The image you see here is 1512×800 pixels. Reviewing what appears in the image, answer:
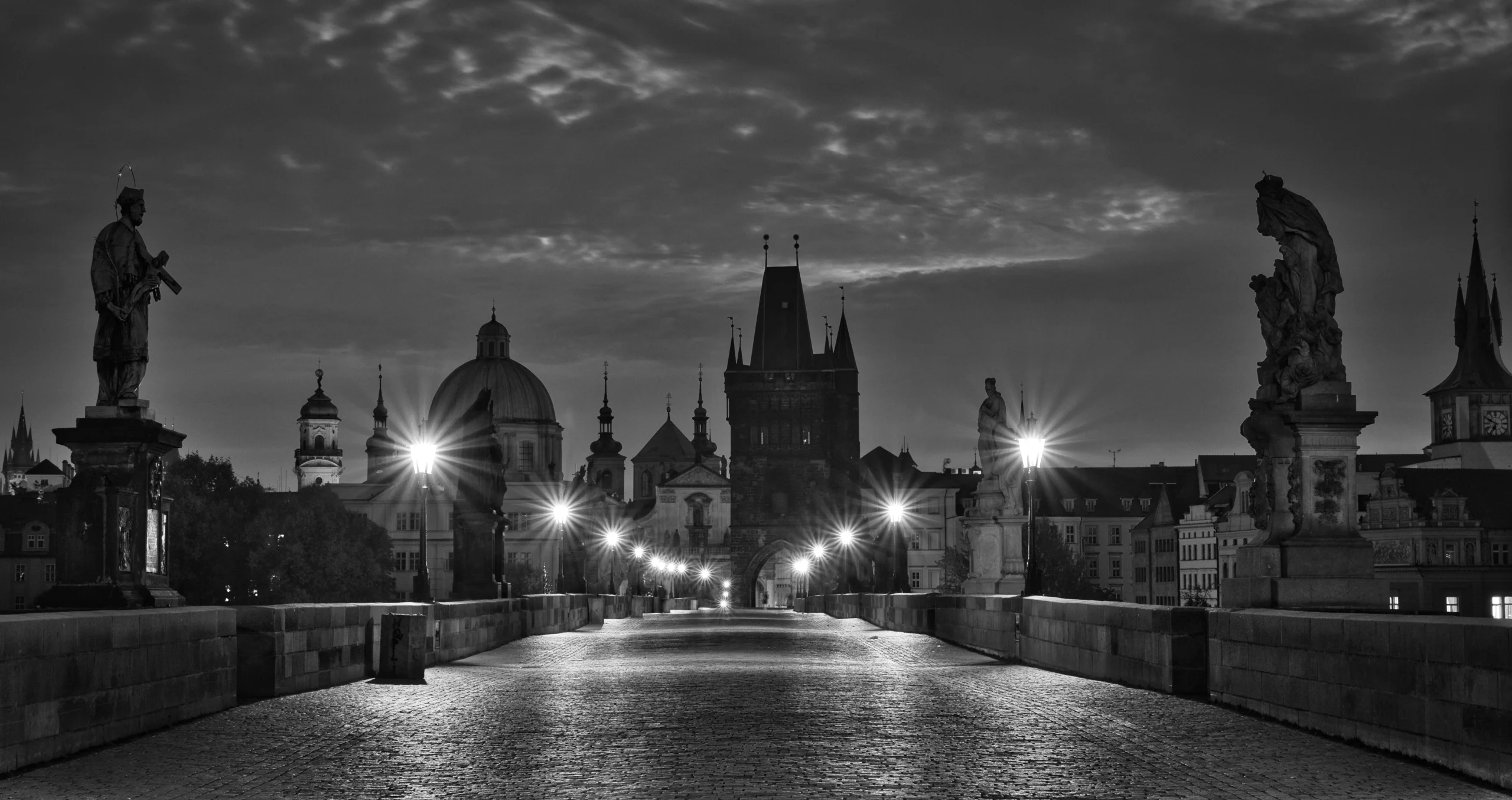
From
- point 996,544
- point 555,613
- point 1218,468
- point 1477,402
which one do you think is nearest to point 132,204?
point 996,544

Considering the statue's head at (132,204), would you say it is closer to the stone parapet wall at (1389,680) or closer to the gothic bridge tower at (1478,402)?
the stone parapet wall at (1389,680)

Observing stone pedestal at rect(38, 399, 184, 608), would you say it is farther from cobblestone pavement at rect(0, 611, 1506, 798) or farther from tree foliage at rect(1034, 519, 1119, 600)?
tree foliage at rect(1034, 519, 1119, 600)

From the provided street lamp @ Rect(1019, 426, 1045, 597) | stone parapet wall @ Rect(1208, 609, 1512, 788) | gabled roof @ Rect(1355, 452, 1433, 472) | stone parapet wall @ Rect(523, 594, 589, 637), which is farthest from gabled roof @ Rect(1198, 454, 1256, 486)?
stone parapet wall @ Rect(1208, 609, 1512, 788)

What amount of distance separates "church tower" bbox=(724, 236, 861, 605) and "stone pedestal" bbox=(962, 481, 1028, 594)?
455 ft

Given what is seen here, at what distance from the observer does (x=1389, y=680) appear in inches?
540

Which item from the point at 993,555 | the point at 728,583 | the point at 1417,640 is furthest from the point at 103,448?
the point at 728,583

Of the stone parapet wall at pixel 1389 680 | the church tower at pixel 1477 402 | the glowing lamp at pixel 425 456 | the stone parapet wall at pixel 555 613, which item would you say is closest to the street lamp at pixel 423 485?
the glowing lamp at pixel 425 456

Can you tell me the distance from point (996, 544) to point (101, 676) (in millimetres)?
24526

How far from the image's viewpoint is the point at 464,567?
1448 inches

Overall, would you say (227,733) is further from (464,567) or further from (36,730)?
(464,567)

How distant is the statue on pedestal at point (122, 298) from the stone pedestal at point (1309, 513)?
10788mm

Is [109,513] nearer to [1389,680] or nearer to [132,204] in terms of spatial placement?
[132,204]

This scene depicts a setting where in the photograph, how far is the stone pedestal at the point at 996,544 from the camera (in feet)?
121

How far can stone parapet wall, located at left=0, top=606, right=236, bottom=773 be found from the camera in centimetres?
1308
